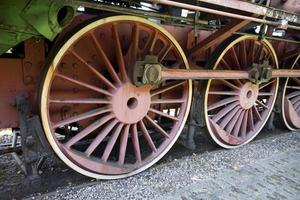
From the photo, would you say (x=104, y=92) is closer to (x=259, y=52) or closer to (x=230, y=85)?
(x=230, y=85)

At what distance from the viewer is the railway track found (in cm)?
234

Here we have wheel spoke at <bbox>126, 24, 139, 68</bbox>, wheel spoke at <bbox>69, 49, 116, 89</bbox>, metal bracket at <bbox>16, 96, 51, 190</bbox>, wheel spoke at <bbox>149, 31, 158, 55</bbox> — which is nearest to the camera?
metal bracket at <bbox>16, 96, 51, 190</bbox>

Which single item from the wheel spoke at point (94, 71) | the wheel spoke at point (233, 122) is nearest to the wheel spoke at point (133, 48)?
the wheel spoke at point (94, 71)

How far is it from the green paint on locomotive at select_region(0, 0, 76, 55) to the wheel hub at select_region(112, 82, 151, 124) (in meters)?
0.78

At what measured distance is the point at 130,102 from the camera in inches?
103

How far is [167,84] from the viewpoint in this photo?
2918mm

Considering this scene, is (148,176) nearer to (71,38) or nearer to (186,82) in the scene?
(186,82)

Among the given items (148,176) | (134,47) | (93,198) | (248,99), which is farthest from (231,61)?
(93,198)

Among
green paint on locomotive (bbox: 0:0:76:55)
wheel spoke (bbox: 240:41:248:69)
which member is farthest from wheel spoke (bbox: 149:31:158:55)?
wheel spoke (bbox: 240:41:248:69)

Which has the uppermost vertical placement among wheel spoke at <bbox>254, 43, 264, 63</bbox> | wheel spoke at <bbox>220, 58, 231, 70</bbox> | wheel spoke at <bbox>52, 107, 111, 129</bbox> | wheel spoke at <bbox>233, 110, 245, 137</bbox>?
wheel spoke at <bbox>254, 43, 264, 63</bbox>

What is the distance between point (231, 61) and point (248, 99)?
1.59 feet

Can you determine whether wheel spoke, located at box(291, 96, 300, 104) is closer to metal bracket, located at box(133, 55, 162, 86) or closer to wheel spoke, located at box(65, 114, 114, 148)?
metal bracket, located at box(133, 55, 162, 86)

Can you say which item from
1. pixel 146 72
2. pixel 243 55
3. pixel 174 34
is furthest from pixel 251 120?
pixel 146 72

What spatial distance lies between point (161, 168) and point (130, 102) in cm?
72
